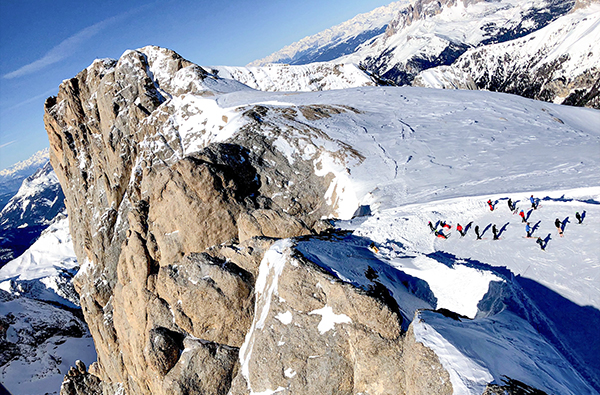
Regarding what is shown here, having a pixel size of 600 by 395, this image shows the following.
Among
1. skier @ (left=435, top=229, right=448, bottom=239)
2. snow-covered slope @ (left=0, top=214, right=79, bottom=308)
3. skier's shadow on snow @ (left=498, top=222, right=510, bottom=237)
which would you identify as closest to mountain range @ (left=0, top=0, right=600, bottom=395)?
skier's shadow on snow @ (left=498, top=222, right=510, bottom=237)

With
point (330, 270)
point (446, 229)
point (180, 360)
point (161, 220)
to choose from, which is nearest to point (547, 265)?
point (446, 229)

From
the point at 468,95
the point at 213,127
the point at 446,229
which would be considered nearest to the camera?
the point at 446,229

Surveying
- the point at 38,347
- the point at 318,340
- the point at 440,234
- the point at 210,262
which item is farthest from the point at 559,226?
the point at 38,347

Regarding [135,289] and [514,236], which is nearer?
[514,236]

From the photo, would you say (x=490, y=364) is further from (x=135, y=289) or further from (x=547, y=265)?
(x=135, y=289)

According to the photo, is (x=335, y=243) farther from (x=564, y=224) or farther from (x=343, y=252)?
(x=564, y=224)

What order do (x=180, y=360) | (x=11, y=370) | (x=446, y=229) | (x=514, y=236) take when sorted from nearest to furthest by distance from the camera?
(x=180, y=360), (x=514, y=236), (x=446, y=229), (x=11, y=370)

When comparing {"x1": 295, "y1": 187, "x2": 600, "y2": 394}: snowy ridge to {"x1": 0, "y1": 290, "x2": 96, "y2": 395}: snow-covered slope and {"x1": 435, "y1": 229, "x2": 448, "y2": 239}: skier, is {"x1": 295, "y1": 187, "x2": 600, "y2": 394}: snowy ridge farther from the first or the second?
{"x1": 0, "y1": 290, "x2": 96, "y2": 395}: snow-covered slope
